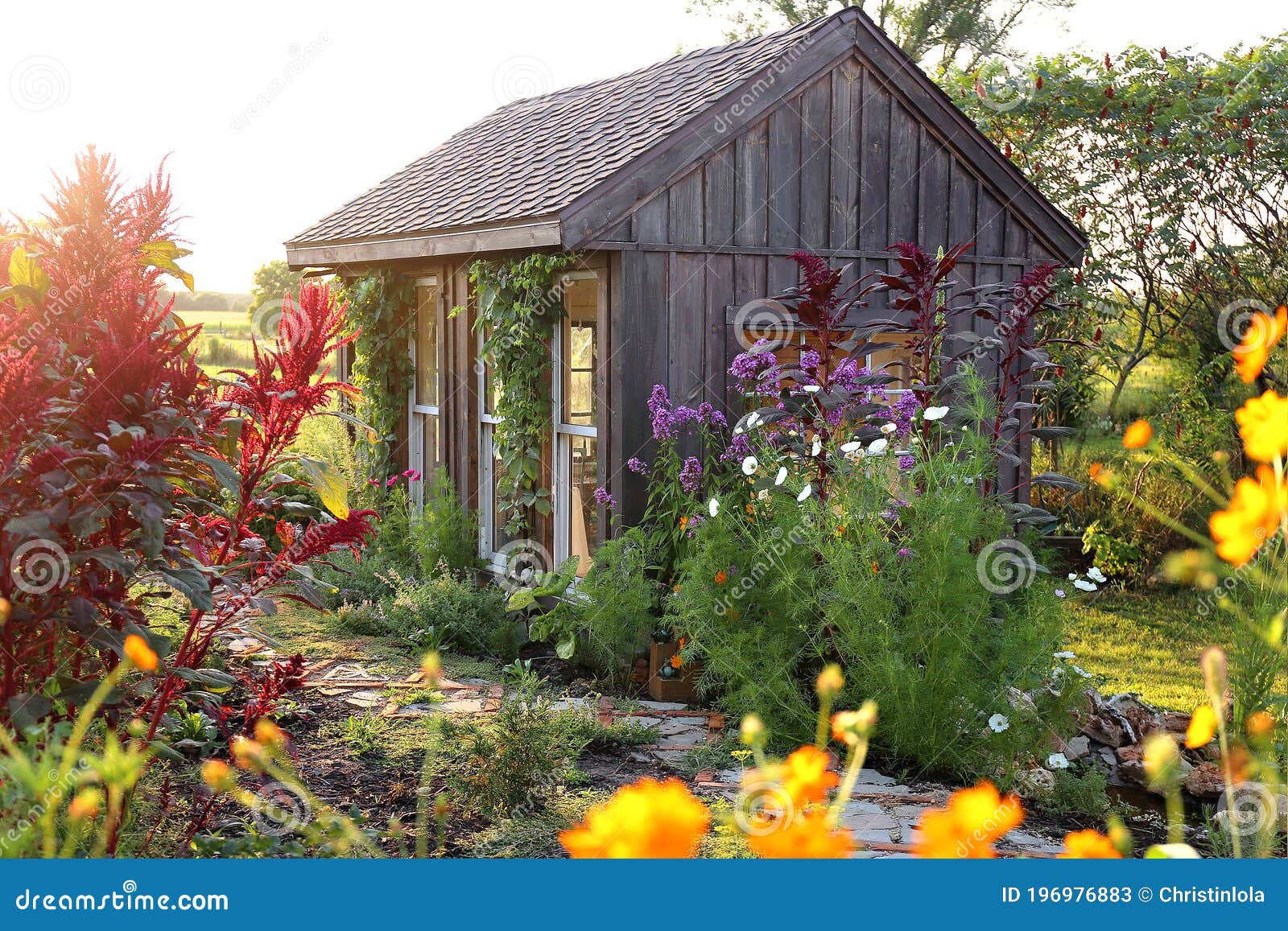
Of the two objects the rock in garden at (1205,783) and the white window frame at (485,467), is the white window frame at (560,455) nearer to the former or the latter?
the white window frame at (485,467)

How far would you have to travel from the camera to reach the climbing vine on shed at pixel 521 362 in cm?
721

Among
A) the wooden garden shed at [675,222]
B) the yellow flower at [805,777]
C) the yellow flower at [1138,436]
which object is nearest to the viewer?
the yellow flower at [805,777]

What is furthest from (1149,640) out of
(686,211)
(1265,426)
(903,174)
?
(1265,426)

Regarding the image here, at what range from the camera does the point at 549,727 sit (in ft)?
14.5

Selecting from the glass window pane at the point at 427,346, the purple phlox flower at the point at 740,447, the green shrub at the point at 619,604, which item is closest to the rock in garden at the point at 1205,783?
the purple phlox flower at the point at 740,447

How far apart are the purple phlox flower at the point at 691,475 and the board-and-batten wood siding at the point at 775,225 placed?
50 centimetres

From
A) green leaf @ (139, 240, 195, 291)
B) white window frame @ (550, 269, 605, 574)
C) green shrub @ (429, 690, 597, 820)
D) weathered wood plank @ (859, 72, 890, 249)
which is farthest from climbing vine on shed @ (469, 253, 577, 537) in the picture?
green leaf @ (139, 240, 195, 291)

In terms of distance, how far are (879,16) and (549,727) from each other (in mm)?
20506

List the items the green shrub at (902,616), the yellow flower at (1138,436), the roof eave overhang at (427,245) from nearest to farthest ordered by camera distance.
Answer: the yellow flower at (1138,436), the green shrub at (902,616), the roof eave overhang at (427,245)

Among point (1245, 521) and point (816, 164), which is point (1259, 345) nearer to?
point (1245, 521)

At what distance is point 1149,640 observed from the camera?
28.1 feet

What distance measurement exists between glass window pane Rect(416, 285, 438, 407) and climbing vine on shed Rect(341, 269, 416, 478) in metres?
0.08

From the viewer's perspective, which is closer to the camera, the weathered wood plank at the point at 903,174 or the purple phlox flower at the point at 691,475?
the purple phlox flower at the point at 691,475

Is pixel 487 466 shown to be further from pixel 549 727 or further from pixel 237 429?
pixel 237 429
